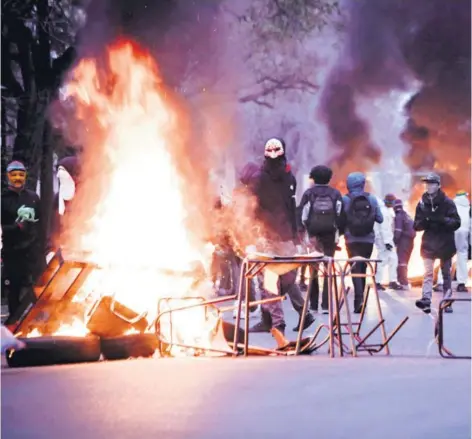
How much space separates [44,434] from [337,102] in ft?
76.6

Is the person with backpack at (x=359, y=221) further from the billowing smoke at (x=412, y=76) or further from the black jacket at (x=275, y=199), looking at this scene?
the billowing smoke at (x=412, y=76)

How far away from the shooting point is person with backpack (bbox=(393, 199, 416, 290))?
19234 mm

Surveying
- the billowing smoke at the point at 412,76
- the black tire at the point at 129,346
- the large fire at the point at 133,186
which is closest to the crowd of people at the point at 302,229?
the large fire at the point at 133,186

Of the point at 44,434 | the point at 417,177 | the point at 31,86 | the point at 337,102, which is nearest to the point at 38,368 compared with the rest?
the point at 44,434

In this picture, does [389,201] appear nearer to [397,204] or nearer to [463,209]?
[397,204]

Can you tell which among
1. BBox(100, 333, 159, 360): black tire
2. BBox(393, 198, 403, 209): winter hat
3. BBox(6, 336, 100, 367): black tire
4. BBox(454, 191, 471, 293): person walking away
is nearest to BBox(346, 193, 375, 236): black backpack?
BBox(454, 191, 471, 293): person walking away

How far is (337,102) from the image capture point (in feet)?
95.0

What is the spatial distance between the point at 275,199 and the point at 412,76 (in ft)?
54.0

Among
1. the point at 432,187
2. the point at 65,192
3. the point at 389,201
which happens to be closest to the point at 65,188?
the point at 65,192

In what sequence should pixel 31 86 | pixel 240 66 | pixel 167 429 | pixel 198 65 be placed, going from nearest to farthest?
pixel 167 429 < pixel 31 86 < pixel 198 65 < pixel 240 66

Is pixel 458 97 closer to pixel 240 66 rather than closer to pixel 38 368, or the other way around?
pixel 240 66

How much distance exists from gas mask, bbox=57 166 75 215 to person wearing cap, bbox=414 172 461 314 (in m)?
4.37

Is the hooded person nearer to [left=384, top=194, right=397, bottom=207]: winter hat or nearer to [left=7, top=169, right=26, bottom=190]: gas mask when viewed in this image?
[left=7, top=169, right=26, bottom=190]: gas mask

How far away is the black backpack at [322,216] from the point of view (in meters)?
14.0
